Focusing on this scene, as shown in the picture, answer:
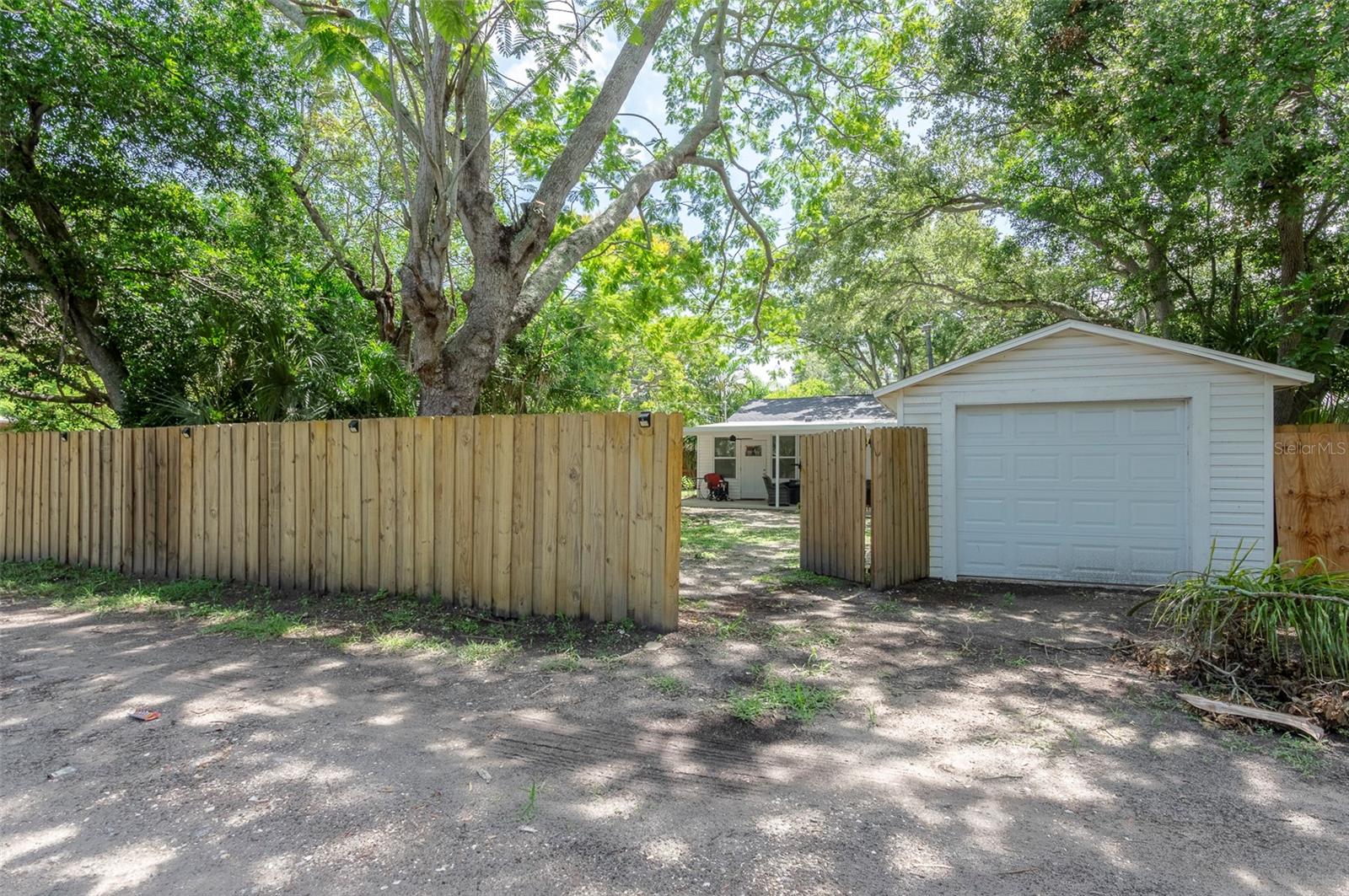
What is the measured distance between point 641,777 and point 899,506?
4797mm

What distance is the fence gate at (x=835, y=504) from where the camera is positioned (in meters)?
6.86

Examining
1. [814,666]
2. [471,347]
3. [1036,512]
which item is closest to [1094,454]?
[1036,512]

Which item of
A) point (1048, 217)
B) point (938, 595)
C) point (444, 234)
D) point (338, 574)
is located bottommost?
point (938, 595)

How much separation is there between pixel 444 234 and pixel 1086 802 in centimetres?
650

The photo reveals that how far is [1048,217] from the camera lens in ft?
33.0

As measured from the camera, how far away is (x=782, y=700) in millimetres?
3555

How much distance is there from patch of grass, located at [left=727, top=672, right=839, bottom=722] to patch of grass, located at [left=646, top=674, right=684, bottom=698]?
31 centimetres

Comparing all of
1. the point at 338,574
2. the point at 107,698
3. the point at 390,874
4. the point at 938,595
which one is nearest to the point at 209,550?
the point at 338,574

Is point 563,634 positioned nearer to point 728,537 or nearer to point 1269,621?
point 1269,621

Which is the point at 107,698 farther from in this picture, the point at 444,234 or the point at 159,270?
the point at 159,270

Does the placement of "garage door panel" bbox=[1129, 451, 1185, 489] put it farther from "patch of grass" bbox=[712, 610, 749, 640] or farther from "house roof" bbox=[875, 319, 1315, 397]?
"patch of grass" bbox=[712, 610, 749, 640]

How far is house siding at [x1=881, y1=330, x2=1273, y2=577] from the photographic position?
244 inches

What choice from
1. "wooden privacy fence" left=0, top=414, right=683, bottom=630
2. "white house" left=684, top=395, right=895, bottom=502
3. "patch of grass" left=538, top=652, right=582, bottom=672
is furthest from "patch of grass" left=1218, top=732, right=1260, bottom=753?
"white house" left=684, top=395, right=895, bottom=502

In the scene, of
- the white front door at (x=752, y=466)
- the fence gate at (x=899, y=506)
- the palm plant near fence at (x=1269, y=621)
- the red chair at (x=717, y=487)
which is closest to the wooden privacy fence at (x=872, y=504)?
the fence gate at (x=899, y=506)
